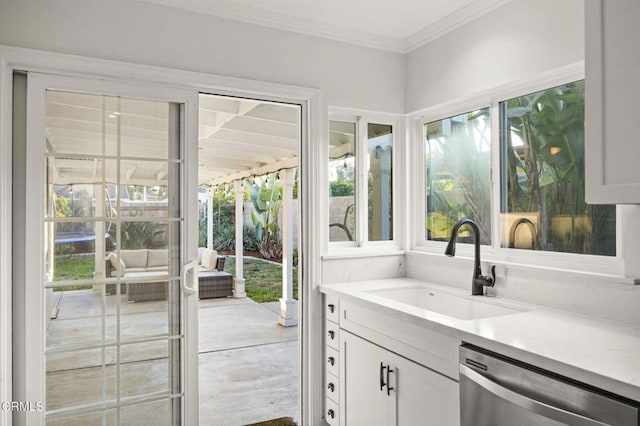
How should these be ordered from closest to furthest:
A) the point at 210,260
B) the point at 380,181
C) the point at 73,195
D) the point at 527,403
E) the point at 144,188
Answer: the point at 527,403 < the point at 73,195 < the point at 144,188 < the point at 380,181 < the point at 210,260

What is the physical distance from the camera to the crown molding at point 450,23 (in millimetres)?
2414

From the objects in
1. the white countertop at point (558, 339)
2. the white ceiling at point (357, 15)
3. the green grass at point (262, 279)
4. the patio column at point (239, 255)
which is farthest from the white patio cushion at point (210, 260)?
the white countertop at point (558, 339)

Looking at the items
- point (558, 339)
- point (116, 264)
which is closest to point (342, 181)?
point (116, 264)

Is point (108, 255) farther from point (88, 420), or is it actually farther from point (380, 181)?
point (380, 181)

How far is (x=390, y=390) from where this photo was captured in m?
2.17

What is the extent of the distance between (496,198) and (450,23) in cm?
106

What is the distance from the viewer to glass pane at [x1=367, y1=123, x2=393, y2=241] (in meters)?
3.06

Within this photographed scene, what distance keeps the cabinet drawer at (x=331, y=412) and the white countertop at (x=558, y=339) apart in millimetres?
761

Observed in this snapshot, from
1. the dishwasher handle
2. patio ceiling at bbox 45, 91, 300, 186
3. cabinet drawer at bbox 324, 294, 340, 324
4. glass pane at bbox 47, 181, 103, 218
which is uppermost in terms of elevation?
patio ceiling at bbox 45, 91, 300, 186

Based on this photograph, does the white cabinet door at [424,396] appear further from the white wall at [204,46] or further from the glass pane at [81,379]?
the white wall at [204,46]

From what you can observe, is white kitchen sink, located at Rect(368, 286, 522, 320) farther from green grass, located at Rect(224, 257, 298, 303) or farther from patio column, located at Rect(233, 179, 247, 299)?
patio column, located at Rect(233, 179, 247, 299)

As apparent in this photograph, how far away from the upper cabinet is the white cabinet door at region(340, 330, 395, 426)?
123 cm

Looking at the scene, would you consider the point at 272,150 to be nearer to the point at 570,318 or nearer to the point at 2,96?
the point at 2,96

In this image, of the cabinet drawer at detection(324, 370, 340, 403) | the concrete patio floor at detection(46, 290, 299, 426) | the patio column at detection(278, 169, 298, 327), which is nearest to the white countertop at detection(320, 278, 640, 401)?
the cabinet drawer at detection(324, 370, 340, 403)
